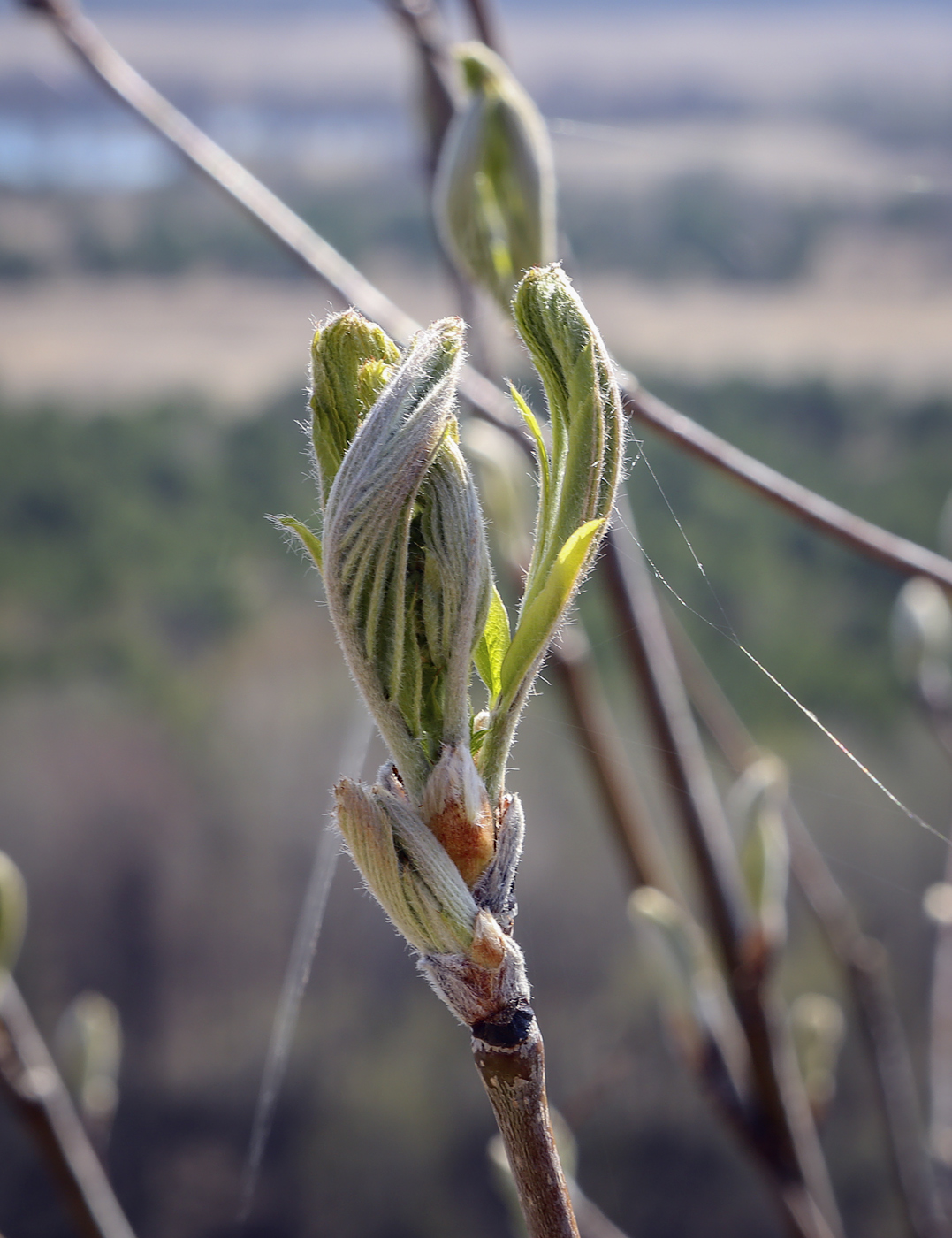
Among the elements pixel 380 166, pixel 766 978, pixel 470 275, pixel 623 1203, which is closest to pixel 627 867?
pixel 766 978

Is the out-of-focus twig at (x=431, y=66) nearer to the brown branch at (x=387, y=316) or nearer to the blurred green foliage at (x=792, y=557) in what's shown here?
the brown branch at (x=387, y=316)

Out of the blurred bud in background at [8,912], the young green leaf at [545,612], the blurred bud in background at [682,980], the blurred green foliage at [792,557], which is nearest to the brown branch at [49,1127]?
the blurred bud in background at [8,912]

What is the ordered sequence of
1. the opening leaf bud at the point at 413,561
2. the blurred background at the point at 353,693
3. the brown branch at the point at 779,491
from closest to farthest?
1. the opening leaf bud at the point at 413,561
2. the brown branch at the point at 779,491
3. the blurred background at the point at 353,693

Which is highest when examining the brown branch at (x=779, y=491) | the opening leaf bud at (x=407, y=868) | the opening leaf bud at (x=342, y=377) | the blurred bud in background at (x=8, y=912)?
the brown branch at (x=779, y=491)

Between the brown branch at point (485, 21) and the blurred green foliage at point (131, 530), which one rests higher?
the blurred green foliage at point (131, 530)

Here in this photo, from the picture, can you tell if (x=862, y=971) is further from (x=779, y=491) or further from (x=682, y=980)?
(x=779, y=491)

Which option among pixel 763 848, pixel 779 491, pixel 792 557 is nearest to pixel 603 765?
pixel 763 848

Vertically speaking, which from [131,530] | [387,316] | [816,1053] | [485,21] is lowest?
[816,1053]

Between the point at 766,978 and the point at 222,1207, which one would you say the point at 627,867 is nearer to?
the point at 766,978
